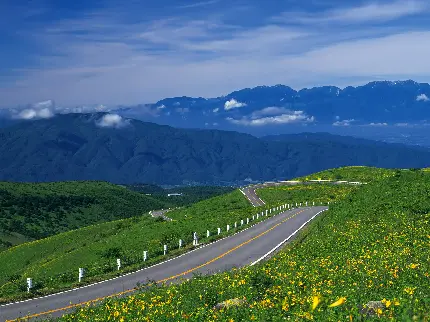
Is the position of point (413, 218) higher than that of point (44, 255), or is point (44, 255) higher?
point (413, 218)

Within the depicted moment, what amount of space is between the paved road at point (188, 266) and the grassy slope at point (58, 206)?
61.9 m

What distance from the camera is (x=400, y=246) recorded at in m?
24.4

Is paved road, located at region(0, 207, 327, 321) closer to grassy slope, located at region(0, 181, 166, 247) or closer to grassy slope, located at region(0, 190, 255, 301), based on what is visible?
grassy slope, located at region(0, 190, 255, 301)

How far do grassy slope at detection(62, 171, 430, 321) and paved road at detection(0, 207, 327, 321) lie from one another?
551cm

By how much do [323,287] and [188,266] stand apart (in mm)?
17904

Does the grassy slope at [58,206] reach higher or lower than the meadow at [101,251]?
lower

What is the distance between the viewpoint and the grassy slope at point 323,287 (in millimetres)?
13109

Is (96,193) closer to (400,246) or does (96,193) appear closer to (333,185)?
(333,185)

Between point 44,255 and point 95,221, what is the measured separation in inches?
3014

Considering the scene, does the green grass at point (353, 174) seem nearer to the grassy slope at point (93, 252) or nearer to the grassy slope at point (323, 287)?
the grassy slope at point (93, 252)

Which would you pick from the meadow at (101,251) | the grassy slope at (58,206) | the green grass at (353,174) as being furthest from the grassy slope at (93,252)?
the grassy slope at (58,206)

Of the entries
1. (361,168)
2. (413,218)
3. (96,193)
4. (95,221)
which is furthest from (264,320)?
(96,193)

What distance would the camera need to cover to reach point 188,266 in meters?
34.2

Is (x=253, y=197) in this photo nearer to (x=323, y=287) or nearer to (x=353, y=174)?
(x=353, y=174)
